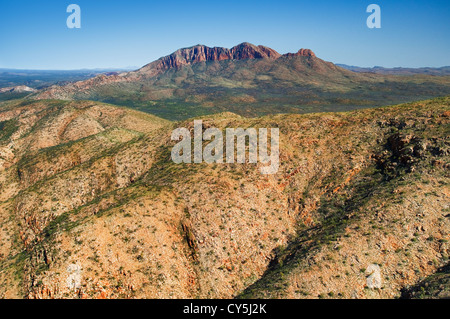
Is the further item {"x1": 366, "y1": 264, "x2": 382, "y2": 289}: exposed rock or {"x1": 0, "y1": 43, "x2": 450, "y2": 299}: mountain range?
{"x1": 0, "y1": 43, "x2": 450, "y2": 299}: mountain range

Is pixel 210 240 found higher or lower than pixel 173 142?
lower
